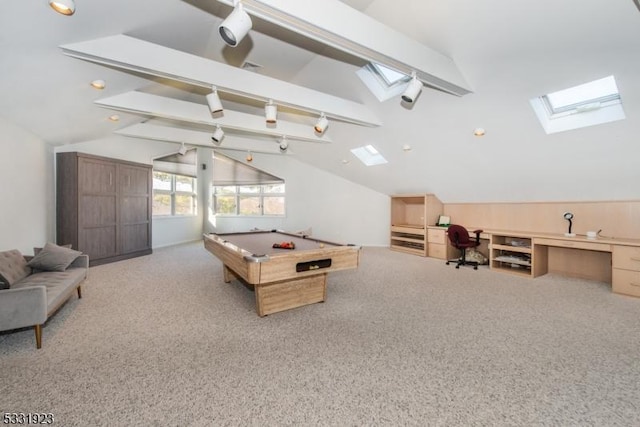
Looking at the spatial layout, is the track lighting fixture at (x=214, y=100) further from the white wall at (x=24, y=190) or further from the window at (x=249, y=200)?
the window at (x=249, y=200)

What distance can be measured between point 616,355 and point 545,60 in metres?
2.59

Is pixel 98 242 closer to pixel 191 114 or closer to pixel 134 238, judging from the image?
pixel 134 238

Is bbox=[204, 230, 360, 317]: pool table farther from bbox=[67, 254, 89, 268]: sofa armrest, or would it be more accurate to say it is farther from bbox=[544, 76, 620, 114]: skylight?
bbox=[544, 76, 620, 114]: skylight

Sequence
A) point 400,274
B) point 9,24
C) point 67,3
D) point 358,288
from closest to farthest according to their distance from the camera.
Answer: point 67,3, point 9,24, point 358,288, point 400,274

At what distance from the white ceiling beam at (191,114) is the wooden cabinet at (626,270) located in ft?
16.6

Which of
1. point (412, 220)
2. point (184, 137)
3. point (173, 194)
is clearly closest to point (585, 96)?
point (412, 220)

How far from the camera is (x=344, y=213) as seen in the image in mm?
7867

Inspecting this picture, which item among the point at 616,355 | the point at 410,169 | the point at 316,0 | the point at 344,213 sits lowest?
the point at 616,355

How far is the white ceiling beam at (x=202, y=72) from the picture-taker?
2.60 meters

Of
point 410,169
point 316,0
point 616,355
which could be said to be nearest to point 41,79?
point 316,0

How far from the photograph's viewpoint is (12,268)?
9.09ft

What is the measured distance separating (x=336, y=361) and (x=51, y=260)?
345 centimetres

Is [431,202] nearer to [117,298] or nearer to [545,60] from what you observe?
[545,60]

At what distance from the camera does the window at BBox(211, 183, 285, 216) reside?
335 inches
